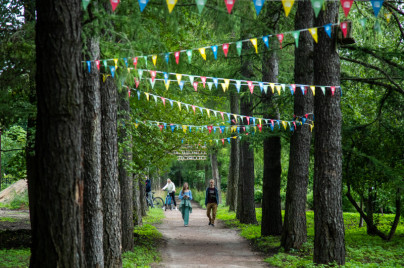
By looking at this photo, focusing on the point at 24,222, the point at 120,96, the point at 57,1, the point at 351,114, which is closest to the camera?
the point at 57,1

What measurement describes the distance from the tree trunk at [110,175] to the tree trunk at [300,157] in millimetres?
4561

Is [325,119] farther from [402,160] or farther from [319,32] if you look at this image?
[402,160]

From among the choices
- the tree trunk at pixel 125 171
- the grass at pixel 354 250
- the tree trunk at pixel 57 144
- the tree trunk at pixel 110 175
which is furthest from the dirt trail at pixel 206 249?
the tree trunk at pixel 57 144

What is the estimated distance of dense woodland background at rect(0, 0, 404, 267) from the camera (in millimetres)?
4371

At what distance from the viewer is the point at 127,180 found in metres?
11.0

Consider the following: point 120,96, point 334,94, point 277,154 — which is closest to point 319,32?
point 334,94

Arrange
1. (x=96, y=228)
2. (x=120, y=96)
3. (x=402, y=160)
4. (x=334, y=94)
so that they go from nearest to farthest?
(x=96, y=228) → (x=334, y=94) → (x=120, y=96) → (x=402, y=160)

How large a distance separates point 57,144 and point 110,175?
354 centimetres

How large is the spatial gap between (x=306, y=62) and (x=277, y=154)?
11.7 ft

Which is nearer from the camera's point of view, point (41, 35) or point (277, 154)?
point (41, 35)

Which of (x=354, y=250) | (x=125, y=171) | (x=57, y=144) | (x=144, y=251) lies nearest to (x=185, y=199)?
(x=144, y=251)

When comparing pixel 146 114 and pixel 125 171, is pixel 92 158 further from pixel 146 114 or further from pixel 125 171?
pixel 146 114

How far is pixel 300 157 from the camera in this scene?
414 inches

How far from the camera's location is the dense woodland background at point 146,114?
172 inches
